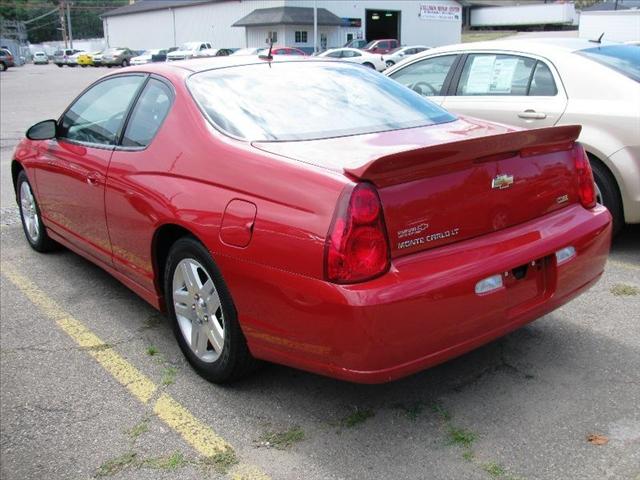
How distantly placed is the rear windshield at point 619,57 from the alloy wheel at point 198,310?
367 centimetres

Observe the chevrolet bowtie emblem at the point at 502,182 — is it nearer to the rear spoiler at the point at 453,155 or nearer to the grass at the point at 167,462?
the rear spoiler at the point at 453,155

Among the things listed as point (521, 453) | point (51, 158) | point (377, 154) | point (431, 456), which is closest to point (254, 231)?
point (377, 154)

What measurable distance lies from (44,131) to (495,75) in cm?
363

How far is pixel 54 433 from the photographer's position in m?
2.96

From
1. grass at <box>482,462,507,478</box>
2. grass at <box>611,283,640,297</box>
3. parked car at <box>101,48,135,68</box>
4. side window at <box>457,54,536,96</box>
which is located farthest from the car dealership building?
grass at <box>482,462,507,478</box>

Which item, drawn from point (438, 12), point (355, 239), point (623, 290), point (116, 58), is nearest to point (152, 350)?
point (355, 239)

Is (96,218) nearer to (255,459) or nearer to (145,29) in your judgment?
(255,459)

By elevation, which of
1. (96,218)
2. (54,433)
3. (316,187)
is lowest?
(54,433)

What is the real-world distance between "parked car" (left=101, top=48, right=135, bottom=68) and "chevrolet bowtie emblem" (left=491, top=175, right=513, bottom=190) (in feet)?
189

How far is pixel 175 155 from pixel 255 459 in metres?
1.52

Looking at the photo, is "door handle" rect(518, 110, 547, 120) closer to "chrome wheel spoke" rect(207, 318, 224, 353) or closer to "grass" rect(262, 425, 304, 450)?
"chrome wheel spoke" rect(207, 318, 224, 353)

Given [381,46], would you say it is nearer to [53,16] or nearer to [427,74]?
[427,74]

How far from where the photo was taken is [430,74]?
20.7ft

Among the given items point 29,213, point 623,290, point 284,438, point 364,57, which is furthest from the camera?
point 364,57
